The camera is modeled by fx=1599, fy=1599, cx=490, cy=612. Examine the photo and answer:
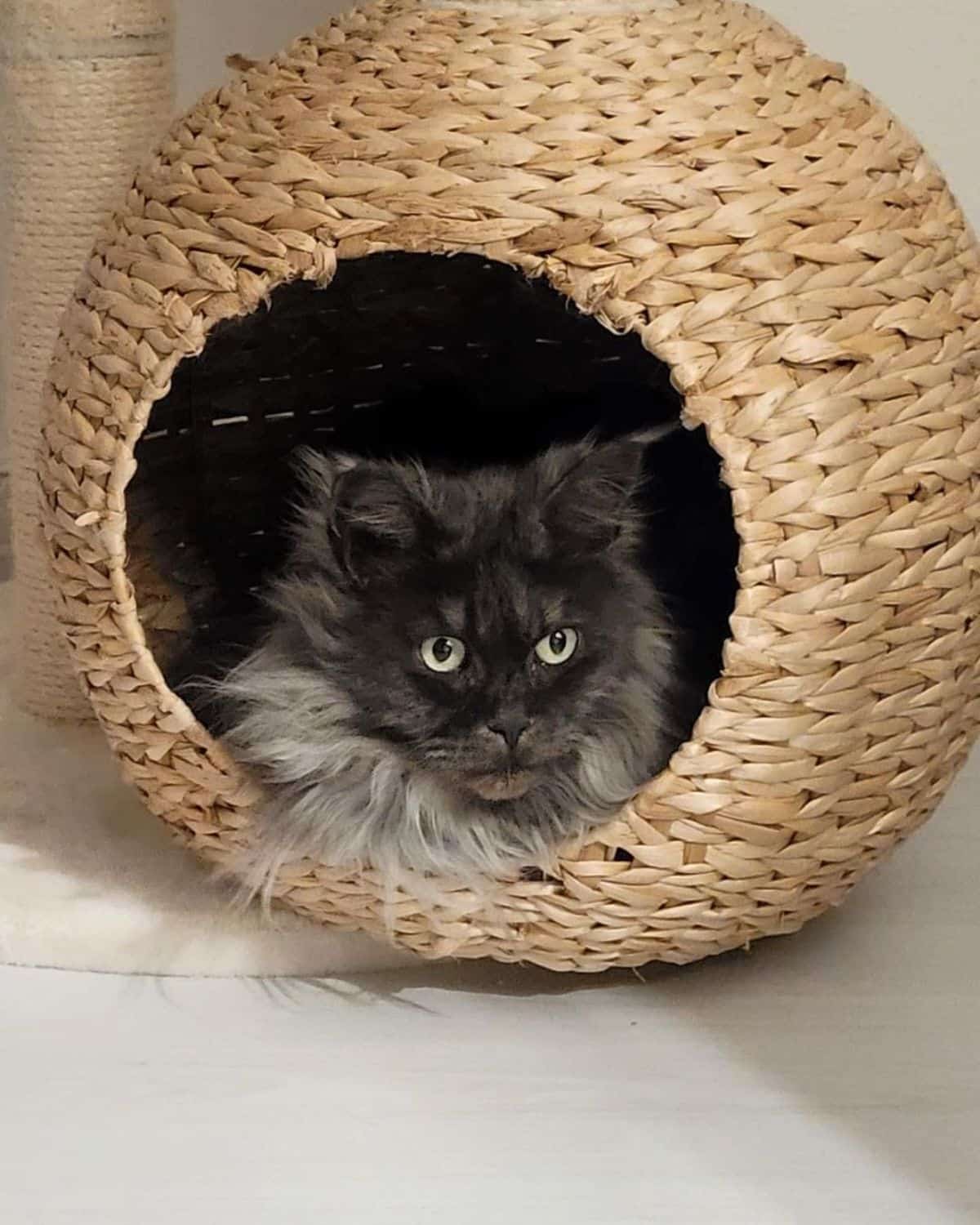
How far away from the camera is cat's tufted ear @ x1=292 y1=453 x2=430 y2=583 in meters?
1.36

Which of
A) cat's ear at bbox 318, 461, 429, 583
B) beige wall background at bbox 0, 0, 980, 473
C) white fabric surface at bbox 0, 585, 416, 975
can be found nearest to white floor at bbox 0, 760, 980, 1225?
white fabric surface at bbox 0, 585, 416, 975

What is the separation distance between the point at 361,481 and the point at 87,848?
587 millimetres

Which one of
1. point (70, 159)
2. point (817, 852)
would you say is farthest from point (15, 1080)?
point (70, 159)

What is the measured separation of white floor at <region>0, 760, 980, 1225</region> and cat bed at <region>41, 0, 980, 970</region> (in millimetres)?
87

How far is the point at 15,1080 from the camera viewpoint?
1.37 meters

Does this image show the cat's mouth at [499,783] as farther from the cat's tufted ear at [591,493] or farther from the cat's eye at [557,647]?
the cat's tufted ear at [591,493]

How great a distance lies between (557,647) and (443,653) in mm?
102

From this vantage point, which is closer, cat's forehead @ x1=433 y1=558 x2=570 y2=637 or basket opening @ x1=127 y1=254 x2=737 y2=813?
cat's forehead @ x1=433 y1=558 x2=570 y2=637

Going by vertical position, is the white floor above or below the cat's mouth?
below

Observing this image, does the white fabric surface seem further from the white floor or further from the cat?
the cat

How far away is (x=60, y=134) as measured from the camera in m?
1.83

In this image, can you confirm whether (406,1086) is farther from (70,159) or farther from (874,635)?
(70,159)

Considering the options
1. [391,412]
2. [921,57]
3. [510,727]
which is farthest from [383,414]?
[921,57]

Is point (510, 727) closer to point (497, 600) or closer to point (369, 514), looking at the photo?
point (497, 600)
